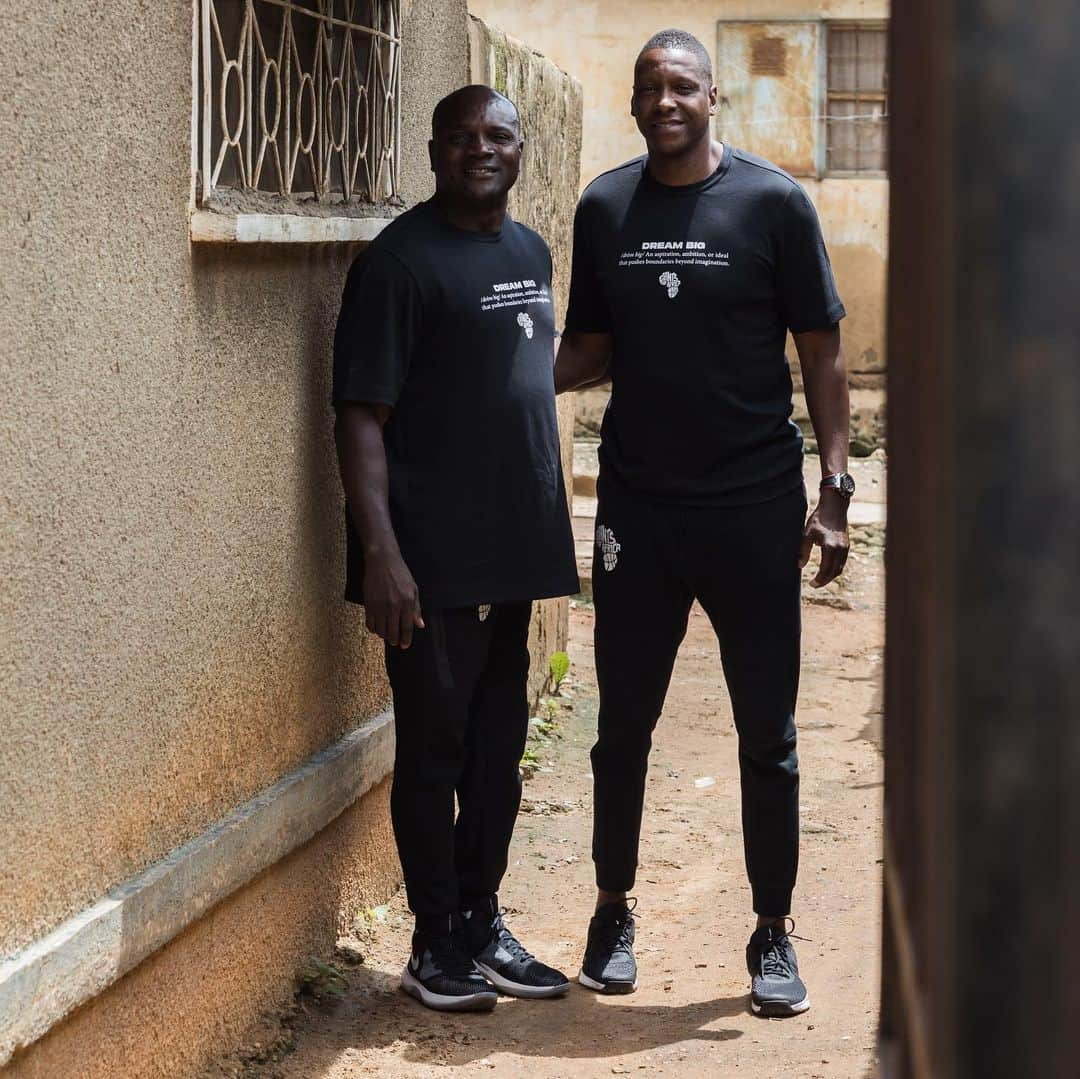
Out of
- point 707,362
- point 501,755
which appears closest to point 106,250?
point 707,362

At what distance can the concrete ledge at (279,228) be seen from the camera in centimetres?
306

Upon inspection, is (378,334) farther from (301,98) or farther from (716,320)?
(716,320)

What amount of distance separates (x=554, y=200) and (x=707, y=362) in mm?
2992

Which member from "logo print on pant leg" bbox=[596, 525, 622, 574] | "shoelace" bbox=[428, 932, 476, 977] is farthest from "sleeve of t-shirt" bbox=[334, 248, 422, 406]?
"shoelace" bbox=[428, 932, 476, 977]

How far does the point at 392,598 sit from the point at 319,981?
1074mm

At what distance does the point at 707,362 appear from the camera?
3607 millimetres

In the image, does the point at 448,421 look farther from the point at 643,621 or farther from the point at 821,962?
the point at 821,962

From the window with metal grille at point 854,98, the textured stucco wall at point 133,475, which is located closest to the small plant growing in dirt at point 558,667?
the textured stucco wall at point 133,475

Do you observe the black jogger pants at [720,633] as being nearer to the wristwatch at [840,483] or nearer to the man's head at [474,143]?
the wristwatch at [840,483]

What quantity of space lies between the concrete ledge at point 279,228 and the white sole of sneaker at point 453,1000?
181 cm

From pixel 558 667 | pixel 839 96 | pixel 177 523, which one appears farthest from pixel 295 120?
pixel 839 96

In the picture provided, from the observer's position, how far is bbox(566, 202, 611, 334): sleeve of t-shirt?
379cm

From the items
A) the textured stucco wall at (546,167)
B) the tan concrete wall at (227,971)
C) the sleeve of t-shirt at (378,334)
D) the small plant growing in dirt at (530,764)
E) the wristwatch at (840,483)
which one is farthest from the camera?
the small plant growing in dirt at (530,764)

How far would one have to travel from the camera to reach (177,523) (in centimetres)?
306
